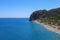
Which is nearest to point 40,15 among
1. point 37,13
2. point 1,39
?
point 37,13

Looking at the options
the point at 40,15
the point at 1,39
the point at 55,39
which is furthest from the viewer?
the point at 40,15

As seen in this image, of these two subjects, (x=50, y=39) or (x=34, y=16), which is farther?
(x=34, y=16)

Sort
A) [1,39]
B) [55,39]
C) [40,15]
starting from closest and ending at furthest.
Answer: [55,39]
[1,39]
[40,15]

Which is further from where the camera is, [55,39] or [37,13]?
[37,13]

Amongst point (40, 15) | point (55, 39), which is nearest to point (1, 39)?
point (55, 39)

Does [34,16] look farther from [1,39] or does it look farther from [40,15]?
[1,39]

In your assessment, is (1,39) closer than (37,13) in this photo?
Yes

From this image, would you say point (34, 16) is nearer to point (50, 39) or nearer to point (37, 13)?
point (37, 13)

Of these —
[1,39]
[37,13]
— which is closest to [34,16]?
[37,13]
